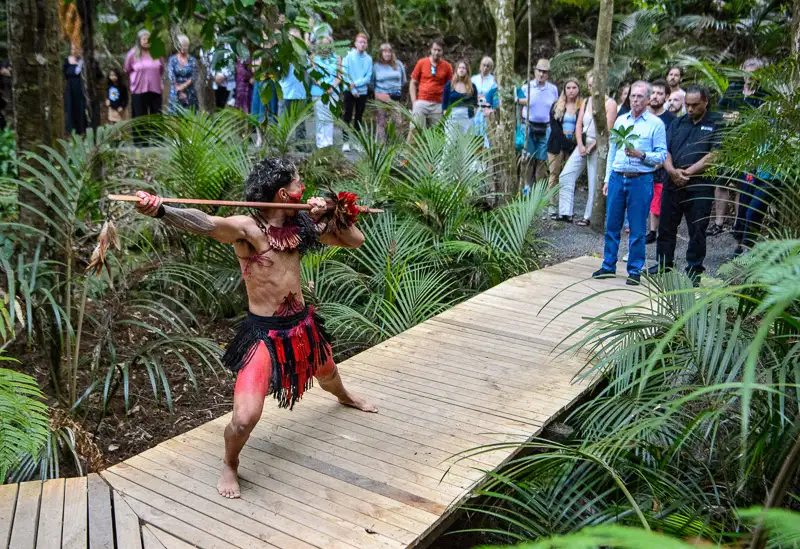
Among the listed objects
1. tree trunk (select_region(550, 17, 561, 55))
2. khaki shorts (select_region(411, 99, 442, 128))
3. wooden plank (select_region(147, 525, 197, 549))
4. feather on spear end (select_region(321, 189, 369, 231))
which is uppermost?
tree trunk (select_region(550, 17, 561, 55))

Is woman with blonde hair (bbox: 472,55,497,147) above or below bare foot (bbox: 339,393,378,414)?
above

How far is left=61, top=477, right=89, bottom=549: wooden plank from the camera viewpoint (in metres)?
3.00

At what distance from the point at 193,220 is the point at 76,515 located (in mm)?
1342

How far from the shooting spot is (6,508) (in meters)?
3.19

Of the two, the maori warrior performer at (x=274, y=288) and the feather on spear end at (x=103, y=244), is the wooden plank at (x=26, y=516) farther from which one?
the feather on spear end at (x=103, y=244)

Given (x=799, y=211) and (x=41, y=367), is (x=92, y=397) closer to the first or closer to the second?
(x=41, y=367)

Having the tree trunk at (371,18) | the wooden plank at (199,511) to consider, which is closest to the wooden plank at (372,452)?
the wooden plank at (199,511)

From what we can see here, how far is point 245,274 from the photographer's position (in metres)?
3.67

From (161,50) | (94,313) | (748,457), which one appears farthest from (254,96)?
(748,457)

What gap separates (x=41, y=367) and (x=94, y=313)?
35.1 inches

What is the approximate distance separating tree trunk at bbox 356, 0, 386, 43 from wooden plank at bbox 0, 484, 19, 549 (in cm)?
1371

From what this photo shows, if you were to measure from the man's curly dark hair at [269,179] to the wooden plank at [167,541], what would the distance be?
158 centimetres

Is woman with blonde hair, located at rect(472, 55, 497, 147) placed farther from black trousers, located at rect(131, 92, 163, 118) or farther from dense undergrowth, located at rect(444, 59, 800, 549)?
dense undergrowth, located at rect(444, 59, 800, 549)

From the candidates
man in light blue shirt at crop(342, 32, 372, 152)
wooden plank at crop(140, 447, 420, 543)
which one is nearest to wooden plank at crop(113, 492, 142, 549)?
wooden plank at crop(140, 447, 420, 543)
